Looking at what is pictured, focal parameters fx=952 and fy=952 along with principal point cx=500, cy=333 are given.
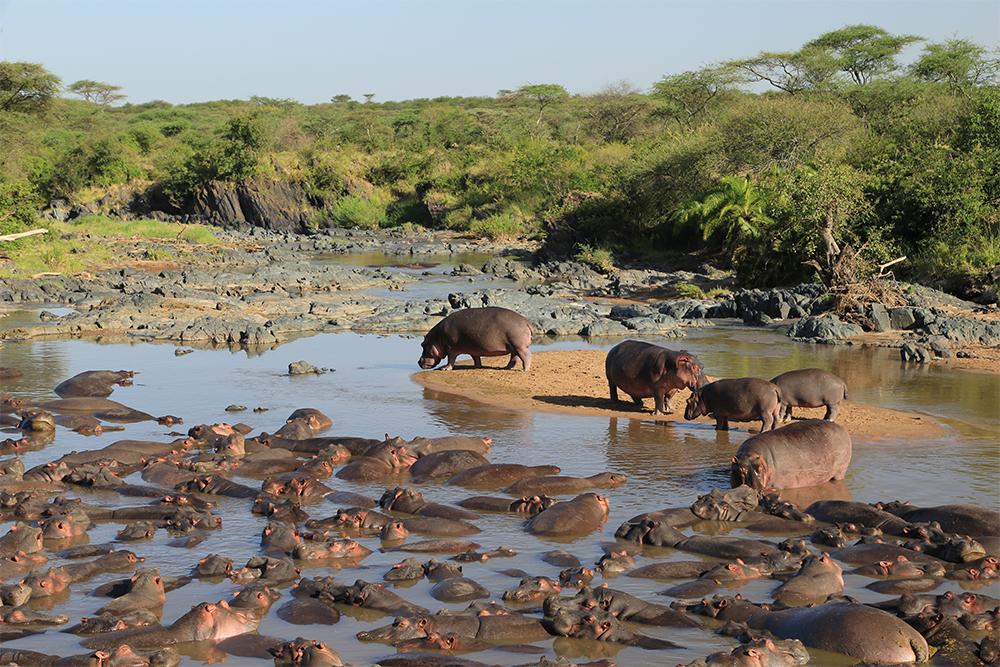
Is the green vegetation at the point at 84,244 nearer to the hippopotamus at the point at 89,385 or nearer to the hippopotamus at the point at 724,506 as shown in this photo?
the hippopotamus at the point at 89,385

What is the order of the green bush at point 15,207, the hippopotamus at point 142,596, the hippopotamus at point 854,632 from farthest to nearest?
the green bush at point 15,207 < the hippopotamus at point 142,596 < the hippopotamus at point 854,632

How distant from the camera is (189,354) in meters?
19.7

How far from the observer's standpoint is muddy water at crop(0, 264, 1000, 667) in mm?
6820

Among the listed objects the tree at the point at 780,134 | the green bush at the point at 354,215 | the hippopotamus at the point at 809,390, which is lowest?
the hippopotamus at the point at 809,390

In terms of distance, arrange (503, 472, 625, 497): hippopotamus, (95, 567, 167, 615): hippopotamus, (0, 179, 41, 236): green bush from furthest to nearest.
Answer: (0, 179, 41, 236): green bush < (503, 472, 625, 497): hippopotamus < (95, 567, 167, 615): hippopotamus

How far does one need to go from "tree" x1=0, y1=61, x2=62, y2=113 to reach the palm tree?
A: 94.4 ft

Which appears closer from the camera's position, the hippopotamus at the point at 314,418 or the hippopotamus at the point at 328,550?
the hippopotamus at the point at 328,550

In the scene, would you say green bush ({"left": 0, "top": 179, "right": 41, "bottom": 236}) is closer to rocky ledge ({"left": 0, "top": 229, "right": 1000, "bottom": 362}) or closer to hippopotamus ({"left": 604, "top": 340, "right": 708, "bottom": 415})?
rocky ledge ({"left": 0, "top": 229, "right": 1000, "bottom": 362})

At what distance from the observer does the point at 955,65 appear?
48.5 meters

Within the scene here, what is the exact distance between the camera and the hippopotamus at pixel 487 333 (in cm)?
1595

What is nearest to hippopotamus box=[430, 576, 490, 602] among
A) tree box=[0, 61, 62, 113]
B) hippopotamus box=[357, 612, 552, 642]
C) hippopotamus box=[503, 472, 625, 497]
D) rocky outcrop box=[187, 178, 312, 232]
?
hippopotamus box=[357, 612, 552, 642]

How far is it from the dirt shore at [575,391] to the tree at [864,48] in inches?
1608

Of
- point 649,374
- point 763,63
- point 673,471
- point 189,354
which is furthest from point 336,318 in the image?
point 763,63

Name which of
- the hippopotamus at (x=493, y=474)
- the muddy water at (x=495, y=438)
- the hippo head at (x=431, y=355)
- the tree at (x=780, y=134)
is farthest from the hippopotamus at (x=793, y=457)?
the tree at (x=780, y=134)
